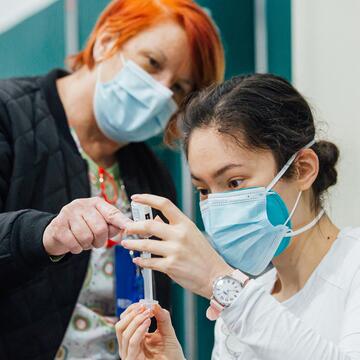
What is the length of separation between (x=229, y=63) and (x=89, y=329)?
3.18ft

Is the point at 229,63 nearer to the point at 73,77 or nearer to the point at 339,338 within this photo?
the point at 73,77

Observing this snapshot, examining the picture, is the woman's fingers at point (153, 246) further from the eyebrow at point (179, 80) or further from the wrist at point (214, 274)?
the eyebrow at point (179, 80)

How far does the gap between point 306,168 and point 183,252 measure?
414 mm

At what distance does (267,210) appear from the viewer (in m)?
1.31

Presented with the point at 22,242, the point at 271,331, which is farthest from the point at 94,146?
the point at 271,331

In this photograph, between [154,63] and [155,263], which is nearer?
[155,263]

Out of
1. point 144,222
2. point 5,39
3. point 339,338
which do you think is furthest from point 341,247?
point 5,39

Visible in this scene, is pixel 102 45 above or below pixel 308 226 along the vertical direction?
above

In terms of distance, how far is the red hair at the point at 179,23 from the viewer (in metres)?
1.82

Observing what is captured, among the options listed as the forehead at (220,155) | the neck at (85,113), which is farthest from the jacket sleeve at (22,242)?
the neck at (85,113)

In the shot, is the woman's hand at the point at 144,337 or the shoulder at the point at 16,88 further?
the shoulder at the point at 16,88

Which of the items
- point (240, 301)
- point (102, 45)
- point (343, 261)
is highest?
point (102, 45)

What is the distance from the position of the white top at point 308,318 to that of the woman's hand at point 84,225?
260 mm

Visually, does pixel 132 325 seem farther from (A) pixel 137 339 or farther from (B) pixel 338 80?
(B) pixel 338 80
